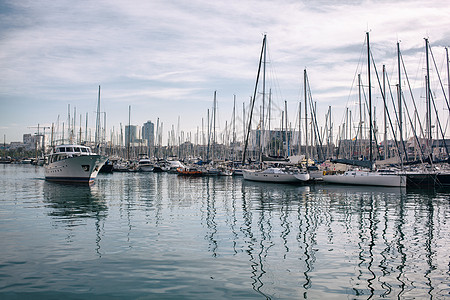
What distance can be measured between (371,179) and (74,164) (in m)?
39.2

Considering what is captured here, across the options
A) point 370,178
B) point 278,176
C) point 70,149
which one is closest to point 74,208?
point 70,149

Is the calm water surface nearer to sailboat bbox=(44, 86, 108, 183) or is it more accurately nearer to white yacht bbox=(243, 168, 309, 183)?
sailboat bbox=(44, 86, 108, 183)

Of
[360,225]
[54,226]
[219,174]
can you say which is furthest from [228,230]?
[219,174]

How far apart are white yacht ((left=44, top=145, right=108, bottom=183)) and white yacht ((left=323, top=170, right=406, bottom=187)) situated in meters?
32.9

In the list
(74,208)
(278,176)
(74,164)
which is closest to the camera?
(74,208)

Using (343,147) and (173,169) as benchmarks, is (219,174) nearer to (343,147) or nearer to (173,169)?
(173,169)

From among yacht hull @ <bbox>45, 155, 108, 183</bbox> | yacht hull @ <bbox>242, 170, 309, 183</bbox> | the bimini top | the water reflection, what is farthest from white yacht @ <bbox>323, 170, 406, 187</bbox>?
the bimini top

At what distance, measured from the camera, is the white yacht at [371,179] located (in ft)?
163

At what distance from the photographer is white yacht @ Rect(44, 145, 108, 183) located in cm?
5191

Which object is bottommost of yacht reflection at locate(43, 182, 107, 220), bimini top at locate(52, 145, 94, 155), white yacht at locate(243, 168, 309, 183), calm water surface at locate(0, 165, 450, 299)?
yacht reflection at locate(43, 182, 107, 220)

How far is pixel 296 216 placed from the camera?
25.5 metres

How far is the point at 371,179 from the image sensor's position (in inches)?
2013

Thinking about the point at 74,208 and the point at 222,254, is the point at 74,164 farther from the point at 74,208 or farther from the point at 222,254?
the point at 222,254

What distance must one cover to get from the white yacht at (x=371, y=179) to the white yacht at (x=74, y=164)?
3289 centimetres
